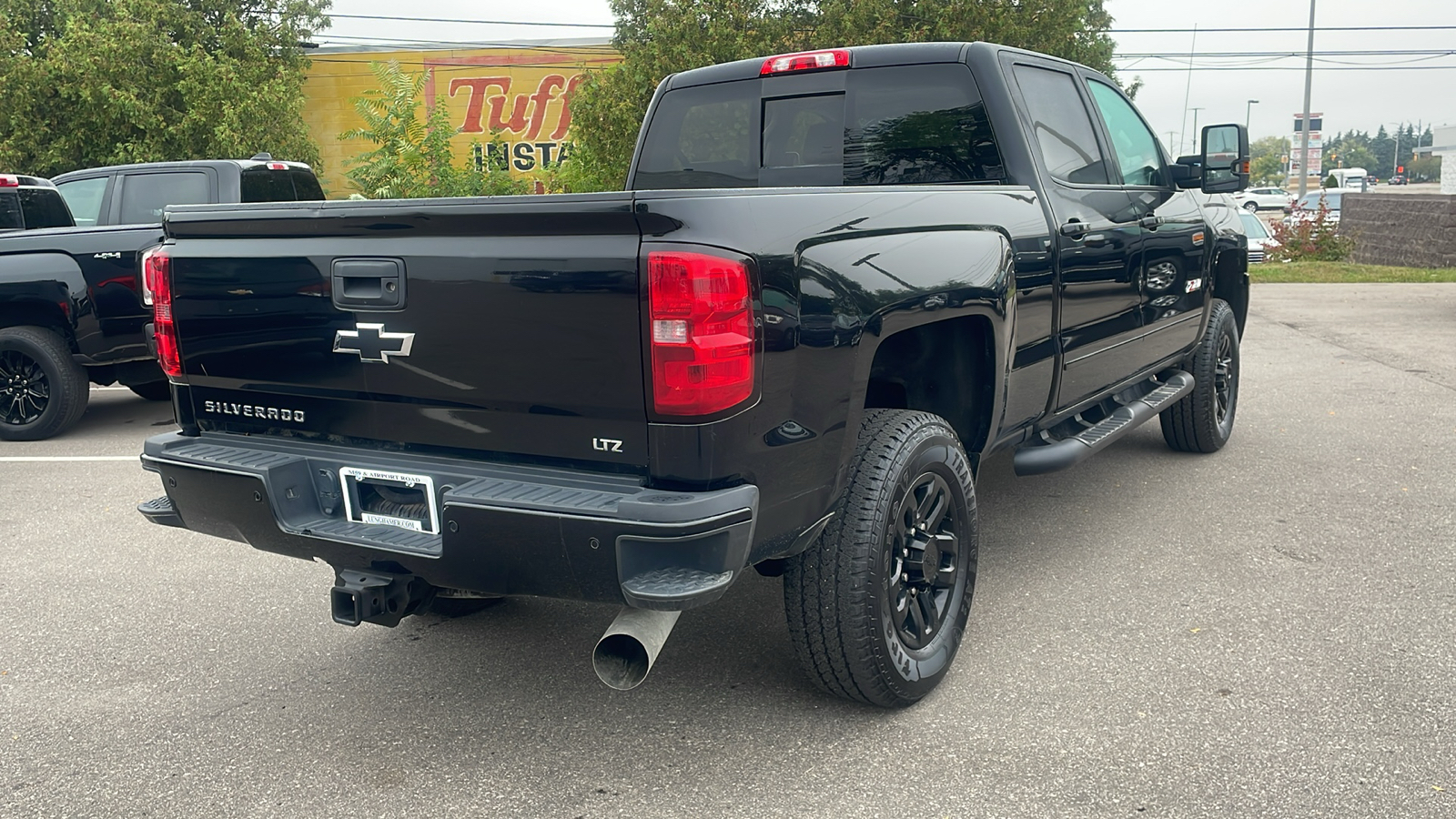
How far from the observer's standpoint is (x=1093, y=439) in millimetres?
4449

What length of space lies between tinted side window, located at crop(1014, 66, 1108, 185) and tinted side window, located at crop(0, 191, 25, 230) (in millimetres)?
6890

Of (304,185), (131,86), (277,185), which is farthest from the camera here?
(131,86)

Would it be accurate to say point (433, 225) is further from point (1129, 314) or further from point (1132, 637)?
point (1129, 314)

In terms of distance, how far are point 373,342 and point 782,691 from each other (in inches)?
60.9

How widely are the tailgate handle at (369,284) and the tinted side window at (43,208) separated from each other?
6371 millimetres

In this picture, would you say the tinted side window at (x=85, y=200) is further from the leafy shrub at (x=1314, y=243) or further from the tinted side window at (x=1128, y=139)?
the leafy shrub at (x=1314, y=243)

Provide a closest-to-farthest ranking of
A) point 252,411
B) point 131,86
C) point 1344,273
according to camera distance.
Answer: point 252,411 → point 1344,273 → point 131,86

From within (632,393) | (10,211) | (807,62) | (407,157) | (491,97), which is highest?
(491,97)

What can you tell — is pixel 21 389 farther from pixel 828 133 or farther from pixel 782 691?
pixel 782 691

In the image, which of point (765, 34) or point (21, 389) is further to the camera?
point (765, 34)

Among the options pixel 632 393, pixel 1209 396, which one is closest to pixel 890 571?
pixel 632 393

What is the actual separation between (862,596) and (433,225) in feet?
4.67

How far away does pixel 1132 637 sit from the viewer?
3752 mm

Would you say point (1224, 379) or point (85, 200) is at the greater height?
point (85, 200)
